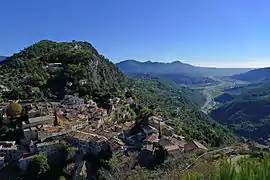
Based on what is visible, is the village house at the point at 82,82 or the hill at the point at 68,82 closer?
the hill at the point at 68,82

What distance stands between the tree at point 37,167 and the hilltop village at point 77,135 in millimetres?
857

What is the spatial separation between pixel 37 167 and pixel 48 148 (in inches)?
75.7

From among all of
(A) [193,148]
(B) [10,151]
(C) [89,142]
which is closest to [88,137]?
(C) [89,142]

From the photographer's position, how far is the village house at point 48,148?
1941 cm

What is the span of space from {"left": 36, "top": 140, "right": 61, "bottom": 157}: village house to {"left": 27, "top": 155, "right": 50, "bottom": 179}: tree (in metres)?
1.08

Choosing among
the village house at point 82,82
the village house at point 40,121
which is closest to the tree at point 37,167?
the village house at point 40,121

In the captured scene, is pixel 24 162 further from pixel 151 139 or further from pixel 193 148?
pixel 193 148

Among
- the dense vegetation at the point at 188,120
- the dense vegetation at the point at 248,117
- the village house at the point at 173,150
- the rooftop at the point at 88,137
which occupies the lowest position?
the dense vegetation at the point at 248,117

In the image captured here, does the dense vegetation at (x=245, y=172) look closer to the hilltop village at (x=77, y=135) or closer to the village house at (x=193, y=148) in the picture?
the hilltop village at (x=77, y=135)

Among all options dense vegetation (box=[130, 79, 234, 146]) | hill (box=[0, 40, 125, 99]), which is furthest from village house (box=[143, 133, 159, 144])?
hill (box=[0, 40, 125, 99])

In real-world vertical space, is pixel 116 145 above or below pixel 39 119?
below

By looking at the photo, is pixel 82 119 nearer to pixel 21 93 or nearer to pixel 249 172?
pixel 21 93

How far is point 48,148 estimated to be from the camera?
771 inches

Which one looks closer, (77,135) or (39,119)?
(77,135)
